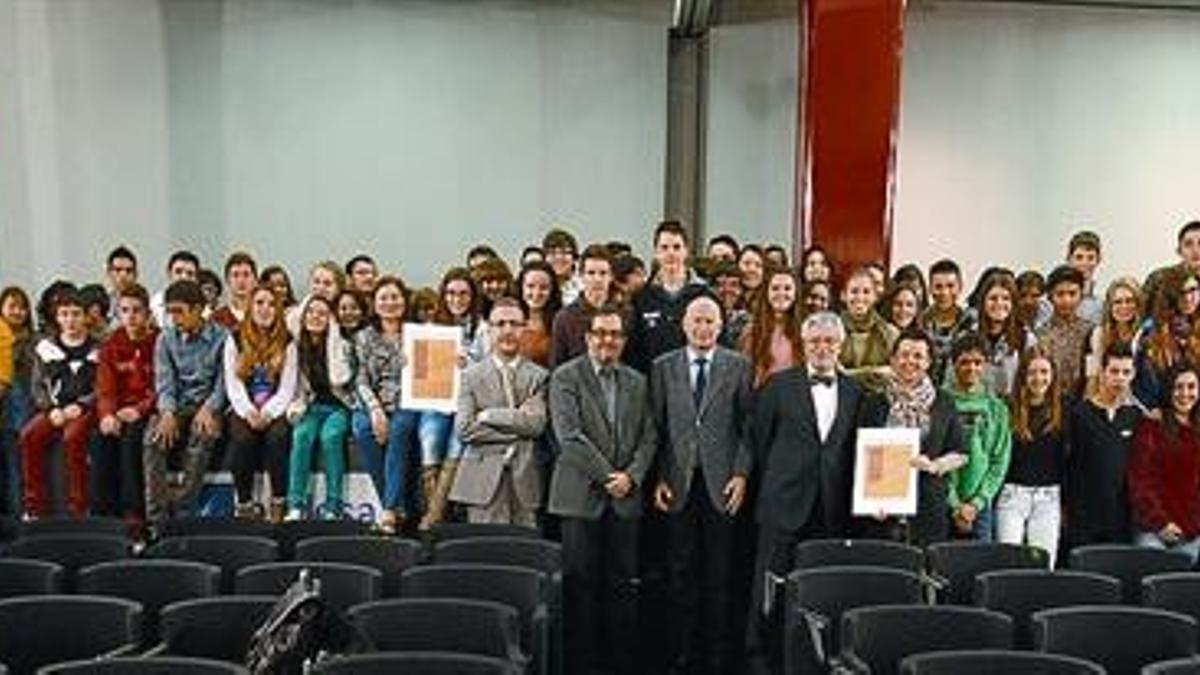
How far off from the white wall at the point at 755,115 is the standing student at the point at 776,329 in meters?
6.62

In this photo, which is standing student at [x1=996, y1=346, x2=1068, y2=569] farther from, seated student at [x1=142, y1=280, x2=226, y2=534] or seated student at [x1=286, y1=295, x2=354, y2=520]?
seated student at [x1=142, y1=280, x2=226, y2=534]

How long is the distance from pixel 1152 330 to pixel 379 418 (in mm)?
4007

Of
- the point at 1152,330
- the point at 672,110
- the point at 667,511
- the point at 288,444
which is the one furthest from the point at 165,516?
the point at 672,110

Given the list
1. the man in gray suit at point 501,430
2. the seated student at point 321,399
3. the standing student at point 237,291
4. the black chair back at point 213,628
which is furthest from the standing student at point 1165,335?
the standing student at point 237,291

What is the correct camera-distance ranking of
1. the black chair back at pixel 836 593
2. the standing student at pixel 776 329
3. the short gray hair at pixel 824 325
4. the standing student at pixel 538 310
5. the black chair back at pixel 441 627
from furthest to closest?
1. the standing student at pixel 538 310
2. the standing student at pixel 776 329
3. the short gray hair at pixel 824 325
4. the black chair back at pixel 836 593
5. the black chair back at pixel 441 627

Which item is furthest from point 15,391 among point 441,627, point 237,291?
point 441,627

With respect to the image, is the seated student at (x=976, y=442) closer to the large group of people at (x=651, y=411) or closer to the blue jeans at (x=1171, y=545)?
the large group of people at (x=651, y=411)

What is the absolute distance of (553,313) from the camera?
7.53m

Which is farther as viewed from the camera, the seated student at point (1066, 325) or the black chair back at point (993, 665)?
the seated student at point (1066, 325)

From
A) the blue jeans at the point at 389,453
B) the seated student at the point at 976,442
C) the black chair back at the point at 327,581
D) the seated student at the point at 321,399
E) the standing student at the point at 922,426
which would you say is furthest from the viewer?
the seated student at the point at 321,399

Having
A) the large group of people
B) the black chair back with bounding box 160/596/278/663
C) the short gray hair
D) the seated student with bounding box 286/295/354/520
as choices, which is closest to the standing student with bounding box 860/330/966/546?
the large group of people

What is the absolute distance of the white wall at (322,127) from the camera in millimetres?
12102

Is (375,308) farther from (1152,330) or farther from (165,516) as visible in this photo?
(1152,330)

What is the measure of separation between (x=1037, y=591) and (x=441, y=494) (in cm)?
301
